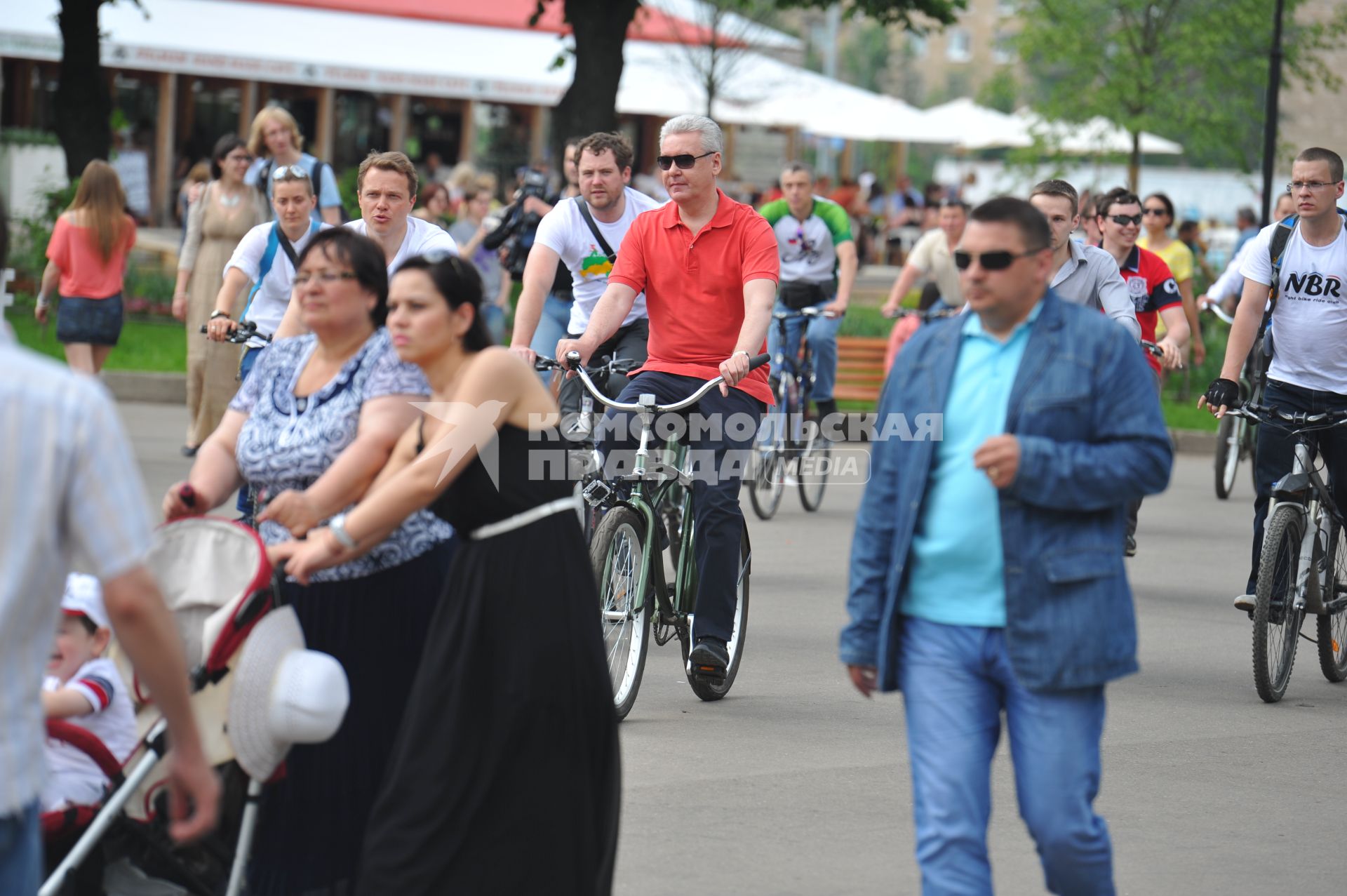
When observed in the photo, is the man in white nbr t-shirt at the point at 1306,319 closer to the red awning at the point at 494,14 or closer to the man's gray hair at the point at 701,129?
the man's gray hair at the point at 701,129

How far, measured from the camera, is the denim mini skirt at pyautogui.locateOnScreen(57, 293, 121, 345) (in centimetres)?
1272

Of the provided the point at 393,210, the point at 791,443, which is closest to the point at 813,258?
the point at 791,443

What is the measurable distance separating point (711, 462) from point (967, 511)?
2997 millimetres

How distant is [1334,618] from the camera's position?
8.23 meters

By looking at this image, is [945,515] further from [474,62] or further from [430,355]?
[474,62]

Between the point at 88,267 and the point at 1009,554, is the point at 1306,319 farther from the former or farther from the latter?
the point at 88,267

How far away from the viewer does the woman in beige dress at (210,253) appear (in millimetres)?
12328

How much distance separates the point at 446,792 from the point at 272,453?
106cm

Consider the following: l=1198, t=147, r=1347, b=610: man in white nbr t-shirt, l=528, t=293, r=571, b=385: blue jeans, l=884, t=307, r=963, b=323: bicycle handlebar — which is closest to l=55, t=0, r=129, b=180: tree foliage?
l=884, t=307, r=963, b=323: bicycle handlebar

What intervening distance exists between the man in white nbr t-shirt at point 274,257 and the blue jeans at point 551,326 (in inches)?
76.2

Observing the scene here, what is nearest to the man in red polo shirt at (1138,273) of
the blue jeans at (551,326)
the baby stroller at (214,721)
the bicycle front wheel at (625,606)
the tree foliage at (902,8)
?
the blue jeans at (551,326)

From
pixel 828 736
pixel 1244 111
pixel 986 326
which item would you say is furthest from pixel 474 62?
pixel 986 326

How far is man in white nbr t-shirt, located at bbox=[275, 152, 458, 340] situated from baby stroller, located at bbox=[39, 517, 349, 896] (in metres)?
2.95

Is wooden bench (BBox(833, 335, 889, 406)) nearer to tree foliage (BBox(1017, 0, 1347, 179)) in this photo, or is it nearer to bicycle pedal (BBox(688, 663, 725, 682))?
tree foliage (BBox(1017, 0, 1347, 179))
